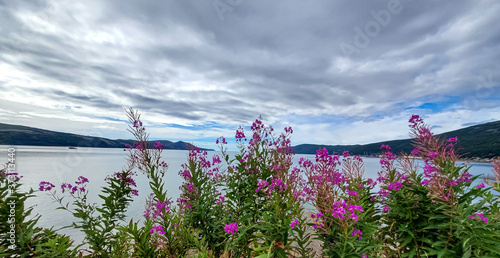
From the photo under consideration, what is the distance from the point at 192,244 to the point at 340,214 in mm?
2341

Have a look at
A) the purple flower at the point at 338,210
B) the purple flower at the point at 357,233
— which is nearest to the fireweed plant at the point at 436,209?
the purple flower at the point at 357,233

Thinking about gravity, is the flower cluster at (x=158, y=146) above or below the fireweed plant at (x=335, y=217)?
above

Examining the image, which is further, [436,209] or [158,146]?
[158,146]

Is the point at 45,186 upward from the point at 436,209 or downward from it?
downward

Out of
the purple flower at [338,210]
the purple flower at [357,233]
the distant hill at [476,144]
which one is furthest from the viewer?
the distant hill at [476,144]

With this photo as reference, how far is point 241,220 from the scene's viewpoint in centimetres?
362

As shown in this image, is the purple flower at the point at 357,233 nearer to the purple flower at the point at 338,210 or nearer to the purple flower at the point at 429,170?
the purple flower at the point at 338,210

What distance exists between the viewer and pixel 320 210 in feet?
9.04

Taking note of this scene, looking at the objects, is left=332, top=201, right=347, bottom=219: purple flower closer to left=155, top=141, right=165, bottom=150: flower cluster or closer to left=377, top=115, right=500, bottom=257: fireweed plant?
left=377, top=115, right=500, bottom=257: fireweed plant

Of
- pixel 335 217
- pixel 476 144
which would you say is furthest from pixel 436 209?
pixel 476 144

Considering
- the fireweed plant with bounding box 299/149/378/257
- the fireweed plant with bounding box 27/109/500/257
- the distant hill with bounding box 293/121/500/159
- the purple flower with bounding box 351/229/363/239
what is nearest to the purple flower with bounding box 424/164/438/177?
the fireweed plant with bounding box 27/109/500/257

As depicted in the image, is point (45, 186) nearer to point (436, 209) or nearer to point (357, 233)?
point (357, 233)

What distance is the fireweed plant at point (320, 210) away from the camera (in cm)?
260

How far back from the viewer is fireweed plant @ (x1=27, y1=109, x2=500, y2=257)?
2600 mm
